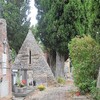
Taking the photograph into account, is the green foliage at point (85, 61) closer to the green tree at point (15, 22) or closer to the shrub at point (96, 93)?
the shrub at point (96, 93)

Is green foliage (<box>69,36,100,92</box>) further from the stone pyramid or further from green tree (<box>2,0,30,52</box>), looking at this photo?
green tree (<box>2,0,30,52</box>)

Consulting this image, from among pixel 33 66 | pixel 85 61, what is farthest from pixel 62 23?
pixel 85 61

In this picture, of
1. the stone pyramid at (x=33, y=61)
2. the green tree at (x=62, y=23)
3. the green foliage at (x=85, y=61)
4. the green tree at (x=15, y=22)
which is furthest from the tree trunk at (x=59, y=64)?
the green foliage at (x=85, y=61)

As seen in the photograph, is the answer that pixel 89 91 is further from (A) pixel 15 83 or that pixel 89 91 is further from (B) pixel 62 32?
(B) pixel 62 32

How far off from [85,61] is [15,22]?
19375 millimetres

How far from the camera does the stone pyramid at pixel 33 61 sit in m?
28.3

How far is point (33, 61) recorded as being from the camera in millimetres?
28672

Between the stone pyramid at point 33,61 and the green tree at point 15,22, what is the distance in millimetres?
4751

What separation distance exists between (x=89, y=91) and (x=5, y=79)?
571cm

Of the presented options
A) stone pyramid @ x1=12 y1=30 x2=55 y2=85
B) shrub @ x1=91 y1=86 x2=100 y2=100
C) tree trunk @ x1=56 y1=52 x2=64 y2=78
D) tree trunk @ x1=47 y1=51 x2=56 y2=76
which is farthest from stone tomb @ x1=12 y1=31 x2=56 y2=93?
shrub @ x1=91 y1=86 x2=100 y2=100

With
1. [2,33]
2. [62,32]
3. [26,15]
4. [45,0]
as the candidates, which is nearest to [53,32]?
[62,32]

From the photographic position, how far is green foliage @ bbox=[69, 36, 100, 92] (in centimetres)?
1505

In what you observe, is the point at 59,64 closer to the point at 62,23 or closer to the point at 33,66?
the point at 33,66

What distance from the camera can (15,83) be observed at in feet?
80.2
